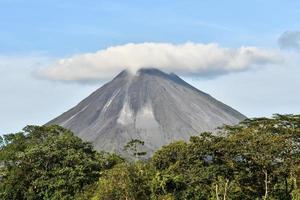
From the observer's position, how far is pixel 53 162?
5291 cm

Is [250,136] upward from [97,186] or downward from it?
upward

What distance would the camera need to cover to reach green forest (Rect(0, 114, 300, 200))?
4859cm

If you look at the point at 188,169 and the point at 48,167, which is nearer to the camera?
the point at 188,169

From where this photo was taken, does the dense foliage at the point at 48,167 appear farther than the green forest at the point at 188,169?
Yes

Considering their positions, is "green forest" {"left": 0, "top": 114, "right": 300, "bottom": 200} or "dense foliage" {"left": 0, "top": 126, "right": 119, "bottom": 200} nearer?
"green forest" {"left": 0, "top": 114, "right": 300, "bottom": 200}

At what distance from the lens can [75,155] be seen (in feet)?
173

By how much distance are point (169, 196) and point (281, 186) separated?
11464 millimetres

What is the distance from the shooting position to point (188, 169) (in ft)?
167

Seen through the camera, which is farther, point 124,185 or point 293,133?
point 293,133

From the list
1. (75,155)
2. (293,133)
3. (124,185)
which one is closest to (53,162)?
(75,155)

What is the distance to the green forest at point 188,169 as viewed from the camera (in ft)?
159

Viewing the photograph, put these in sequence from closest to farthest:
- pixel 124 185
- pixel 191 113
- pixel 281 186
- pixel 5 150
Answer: pixel 124 185 → pixel 281 186 → pixel 5 150 → pixel 191 113

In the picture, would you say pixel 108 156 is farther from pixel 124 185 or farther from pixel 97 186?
pixel 124 185

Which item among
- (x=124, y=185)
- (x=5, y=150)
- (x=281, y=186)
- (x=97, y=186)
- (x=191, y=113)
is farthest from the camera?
(x=191, y=113)
